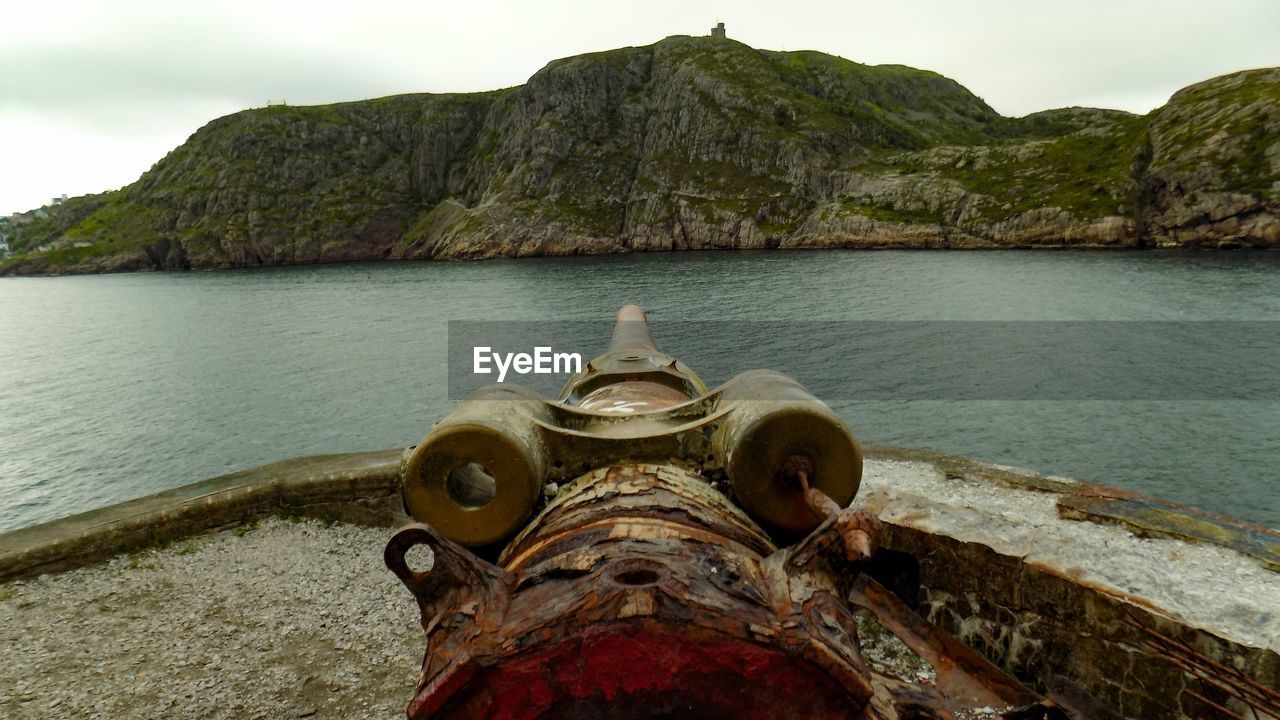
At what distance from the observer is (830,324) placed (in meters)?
35.4

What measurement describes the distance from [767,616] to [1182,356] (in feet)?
101

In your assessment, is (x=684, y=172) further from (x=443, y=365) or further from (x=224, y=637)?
(x=224, y=637)

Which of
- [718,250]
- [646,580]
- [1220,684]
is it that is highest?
[718,250]

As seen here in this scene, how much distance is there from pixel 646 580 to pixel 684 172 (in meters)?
129

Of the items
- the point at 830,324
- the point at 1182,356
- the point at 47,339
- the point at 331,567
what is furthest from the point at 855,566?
the point at 47,339

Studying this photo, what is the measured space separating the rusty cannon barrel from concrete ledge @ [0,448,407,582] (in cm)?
654

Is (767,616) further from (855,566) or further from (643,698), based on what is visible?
(855,566)

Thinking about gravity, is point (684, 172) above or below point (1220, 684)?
above

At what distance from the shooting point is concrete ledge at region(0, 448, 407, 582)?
7.77 metres

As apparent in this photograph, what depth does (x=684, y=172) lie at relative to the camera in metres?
125

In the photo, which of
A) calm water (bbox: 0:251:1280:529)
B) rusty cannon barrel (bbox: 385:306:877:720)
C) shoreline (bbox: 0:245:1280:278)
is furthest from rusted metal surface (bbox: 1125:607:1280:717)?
shoreline (bbox: 0:245:1280:278)

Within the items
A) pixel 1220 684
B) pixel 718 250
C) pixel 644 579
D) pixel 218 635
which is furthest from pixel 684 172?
pixel 644 579

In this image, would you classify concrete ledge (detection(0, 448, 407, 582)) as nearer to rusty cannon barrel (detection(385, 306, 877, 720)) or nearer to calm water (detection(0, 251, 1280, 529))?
rusty cannon barrel (detection(385, 306, 877, 720))

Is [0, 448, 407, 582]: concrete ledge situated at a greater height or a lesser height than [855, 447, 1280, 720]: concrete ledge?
lesser
